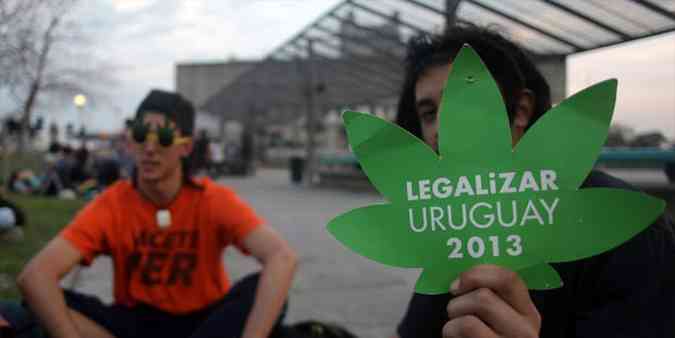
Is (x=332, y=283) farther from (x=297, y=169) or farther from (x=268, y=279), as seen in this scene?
(x=297, y=169)

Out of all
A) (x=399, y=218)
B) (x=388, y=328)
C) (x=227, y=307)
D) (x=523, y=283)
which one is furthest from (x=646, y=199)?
(x=388, y=328)

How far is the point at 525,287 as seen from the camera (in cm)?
80

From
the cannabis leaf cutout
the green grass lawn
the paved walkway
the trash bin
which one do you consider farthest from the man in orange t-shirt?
the trash bin

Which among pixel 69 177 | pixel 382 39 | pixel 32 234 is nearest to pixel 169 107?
pixel 32 234

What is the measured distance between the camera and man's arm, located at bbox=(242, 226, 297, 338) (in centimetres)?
182

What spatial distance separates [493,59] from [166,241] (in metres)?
1.36

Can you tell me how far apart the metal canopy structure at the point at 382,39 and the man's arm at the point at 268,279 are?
34.2 inches

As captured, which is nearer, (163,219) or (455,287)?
(455,287)

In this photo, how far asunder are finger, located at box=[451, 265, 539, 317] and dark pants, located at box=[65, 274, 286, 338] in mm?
1257

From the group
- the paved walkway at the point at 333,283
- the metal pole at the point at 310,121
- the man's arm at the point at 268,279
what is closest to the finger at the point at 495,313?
the man's arm at the point at 268,279

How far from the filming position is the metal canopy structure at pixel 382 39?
4.35m

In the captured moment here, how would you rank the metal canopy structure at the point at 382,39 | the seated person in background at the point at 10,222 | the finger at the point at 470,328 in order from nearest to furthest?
the finger at the point at 470,328 < the metal canopy structure at the point at 382,39 < the seated person in background at the point at 10,222

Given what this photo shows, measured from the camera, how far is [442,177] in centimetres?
86

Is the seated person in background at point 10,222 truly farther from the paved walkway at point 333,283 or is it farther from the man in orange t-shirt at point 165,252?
the man in orange t-shirt at point 165,252
